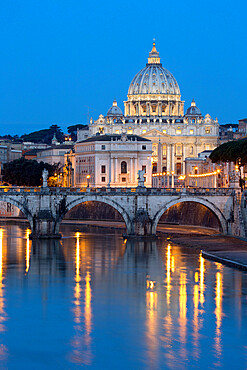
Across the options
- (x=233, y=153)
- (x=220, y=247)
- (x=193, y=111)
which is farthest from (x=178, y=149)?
(x=220, y=247)

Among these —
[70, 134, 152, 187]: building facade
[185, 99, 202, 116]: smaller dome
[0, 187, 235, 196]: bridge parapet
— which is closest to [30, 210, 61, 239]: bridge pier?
[0, 187, 235, 196]: bridge parapet

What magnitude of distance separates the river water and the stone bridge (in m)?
8.19

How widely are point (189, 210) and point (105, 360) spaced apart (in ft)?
199

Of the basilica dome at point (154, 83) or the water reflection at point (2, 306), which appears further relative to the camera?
the basilica dome at point (154, 83)

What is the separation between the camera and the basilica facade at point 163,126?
17800cm

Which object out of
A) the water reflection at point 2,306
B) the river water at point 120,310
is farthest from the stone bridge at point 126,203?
the river water at point 120,310

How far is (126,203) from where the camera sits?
7388 centimetres

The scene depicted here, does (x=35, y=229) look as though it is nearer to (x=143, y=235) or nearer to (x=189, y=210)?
(x=143, y=235)

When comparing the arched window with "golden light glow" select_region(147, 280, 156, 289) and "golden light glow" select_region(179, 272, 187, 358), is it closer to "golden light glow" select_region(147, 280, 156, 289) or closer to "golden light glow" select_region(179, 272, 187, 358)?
"golden light glow" select_region(179, 272, 187, 358)

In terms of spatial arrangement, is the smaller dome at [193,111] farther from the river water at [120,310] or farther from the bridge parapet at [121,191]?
the river water at [120,310]

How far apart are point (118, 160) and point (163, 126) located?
42.6 metres

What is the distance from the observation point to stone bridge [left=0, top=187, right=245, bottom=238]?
238 ft

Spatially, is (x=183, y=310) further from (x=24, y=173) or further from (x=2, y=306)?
(x=24, y=173)

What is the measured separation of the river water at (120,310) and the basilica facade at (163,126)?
11448 cm
